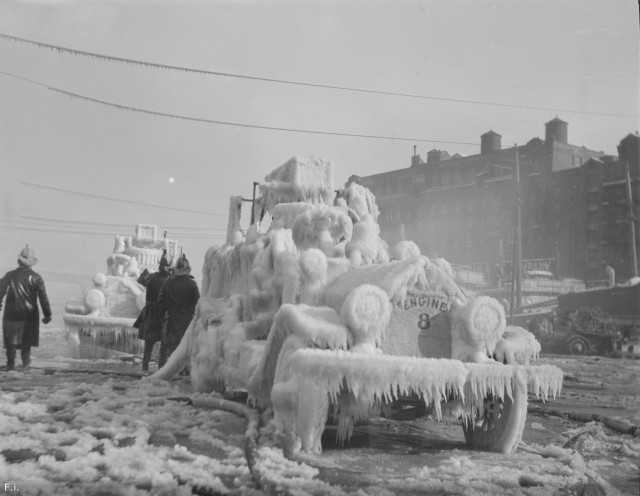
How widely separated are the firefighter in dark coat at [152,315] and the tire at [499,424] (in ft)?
18.8

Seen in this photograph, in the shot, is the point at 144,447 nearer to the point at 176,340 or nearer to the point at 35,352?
the point at 176,340

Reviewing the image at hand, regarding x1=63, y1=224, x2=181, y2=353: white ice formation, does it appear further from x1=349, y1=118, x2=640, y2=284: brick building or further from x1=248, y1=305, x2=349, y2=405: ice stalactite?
x1=248, y1=305, x2=349, y2=405: ice stalactite

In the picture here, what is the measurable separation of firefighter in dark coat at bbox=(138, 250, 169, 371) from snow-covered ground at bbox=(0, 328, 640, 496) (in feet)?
8.55

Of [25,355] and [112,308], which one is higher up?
[112,308]

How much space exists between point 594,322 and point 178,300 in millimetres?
8366

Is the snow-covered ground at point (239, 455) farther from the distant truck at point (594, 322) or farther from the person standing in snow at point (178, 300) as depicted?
the distant truck at point (594, 322)

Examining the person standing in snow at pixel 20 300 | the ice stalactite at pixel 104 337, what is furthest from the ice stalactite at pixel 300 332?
the ice stalactite at pixel 104 337

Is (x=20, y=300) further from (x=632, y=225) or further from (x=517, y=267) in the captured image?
(x=517, y=267)

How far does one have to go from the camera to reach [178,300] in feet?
27.8

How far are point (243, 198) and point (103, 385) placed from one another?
150 inches

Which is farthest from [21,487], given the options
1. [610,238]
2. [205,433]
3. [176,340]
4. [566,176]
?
[566,176]

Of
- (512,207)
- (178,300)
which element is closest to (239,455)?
(178,300)

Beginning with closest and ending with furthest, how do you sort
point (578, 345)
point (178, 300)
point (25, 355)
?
point (25, 355) < point (178, 300) < point (578, 345)

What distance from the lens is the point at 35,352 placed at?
39.2 feet
